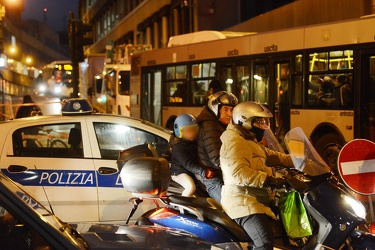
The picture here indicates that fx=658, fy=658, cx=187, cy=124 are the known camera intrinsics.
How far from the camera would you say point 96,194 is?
23.9 ft

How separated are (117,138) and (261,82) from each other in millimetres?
7610

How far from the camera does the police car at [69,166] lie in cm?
723

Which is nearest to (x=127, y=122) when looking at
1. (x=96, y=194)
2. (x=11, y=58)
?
(x=96, y=194)

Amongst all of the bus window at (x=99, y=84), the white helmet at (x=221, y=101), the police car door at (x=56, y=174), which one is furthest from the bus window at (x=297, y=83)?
the bus window at (x=99, y=84)

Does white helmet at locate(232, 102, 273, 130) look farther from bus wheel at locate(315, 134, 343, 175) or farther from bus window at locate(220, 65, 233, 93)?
bus window at locate(220, 65, 233, 93)

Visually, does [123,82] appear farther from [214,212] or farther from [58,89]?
[58,89]

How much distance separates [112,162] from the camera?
7.39 m

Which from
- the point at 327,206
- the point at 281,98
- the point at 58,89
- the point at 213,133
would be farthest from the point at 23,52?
the point at 327,206

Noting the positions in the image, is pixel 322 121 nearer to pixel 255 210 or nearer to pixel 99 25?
pixel 255 210

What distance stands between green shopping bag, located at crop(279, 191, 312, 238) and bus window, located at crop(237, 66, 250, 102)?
10312 mm

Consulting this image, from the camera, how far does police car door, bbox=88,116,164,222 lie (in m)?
7.30

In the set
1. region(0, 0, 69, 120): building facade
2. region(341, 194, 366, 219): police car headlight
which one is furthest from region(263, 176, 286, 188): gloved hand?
region(0, 0, 69, 120): building facade

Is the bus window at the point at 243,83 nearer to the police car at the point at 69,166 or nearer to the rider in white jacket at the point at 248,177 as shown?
the police car at the point at 69,166

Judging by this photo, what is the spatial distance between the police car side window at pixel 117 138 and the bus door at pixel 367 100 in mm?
5399
